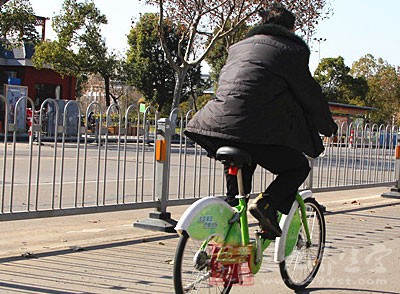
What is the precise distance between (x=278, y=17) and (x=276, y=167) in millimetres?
1066

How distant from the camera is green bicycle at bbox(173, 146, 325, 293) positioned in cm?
407

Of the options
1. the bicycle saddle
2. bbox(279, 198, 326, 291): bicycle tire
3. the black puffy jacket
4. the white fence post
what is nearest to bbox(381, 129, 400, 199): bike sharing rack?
the white fence post

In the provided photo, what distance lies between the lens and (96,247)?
6301 millimetres

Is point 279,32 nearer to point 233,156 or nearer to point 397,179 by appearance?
point 233,156

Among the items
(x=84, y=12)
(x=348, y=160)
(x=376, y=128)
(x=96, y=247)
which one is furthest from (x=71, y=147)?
(x=84, y=12)

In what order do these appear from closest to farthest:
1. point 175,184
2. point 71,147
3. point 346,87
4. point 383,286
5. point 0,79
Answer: point 383,286
point 71,147
point 175,184
point 0,79
point 346,87

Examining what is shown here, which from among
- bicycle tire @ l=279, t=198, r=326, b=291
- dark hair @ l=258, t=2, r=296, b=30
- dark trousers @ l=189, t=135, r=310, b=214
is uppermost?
dark hair @ l=258, t=2, r=296, b=30

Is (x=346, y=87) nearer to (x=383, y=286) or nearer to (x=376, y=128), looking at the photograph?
(x=376, y=128)

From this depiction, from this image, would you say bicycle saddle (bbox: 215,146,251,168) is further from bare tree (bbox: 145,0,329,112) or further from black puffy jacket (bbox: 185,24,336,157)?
bare tree (bbox: 145,0,329,112)

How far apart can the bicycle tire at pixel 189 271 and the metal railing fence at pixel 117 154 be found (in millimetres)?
2403

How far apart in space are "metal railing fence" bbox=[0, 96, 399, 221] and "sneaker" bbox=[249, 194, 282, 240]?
8.22 ft

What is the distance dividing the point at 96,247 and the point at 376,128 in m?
6.54

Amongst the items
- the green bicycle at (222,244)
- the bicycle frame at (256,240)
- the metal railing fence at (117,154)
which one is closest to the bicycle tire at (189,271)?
the green bicycle at (222,244)

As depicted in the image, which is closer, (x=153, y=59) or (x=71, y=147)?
(x=71, y=147)
